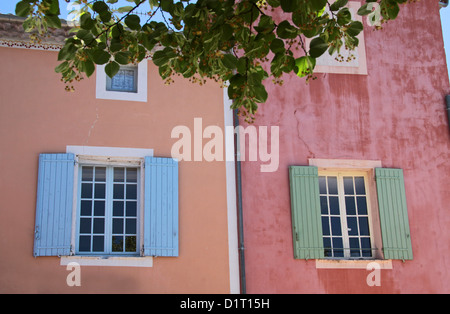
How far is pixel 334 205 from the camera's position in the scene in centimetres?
1024

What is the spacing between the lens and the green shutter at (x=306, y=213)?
9.77 m

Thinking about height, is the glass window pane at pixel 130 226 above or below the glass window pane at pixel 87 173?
below

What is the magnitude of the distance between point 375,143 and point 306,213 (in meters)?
1.62

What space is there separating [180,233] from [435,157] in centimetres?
410

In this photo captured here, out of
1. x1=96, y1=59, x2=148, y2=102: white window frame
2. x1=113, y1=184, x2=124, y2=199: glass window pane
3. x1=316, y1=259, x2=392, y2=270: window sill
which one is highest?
x1=96, y1=59, x2=148, y2=102: white window frame

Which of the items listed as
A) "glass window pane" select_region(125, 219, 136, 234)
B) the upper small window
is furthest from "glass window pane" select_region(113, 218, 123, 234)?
the upper small window

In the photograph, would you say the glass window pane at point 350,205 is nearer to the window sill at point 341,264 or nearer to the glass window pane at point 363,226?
the glass window pane at point 363,226

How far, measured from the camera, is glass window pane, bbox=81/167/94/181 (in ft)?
31.7

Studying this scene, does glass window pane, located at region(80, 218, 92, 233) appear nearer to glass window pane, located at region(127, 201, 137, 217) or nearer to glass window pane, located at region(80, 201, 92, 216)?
glass window pane, located at region(80, 201, 92, 216)

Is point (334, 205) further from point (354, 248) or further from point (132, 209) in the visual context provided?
point (132, 209)

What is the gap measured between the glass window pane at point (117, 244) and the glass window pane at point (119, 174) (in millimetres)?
816

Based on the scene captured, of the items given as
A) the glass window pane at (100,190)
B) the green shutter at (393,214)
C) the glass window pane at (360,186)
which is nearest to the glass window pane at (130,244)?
the glass window pane at (100,190)

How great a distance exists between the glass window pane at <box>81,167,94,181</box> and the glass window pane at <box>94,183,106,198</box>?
14cm

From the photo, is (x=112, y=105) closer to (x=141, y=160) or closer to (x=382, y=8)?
(x=141, y=160)
